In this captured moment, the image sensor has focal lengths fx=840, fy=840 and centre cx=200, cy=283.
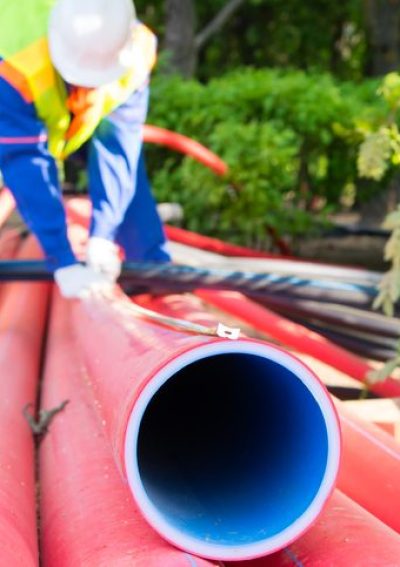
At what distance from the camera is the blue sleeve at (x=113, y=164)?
301cm

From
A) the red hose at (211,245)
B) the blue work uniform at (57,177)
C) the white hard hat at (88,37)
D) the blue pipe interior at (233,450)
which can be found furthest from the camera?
the red hose at (211,245)

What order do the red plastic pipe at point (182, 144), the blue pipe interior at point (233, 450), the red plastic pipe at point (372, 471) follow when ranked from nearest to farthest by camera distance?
the blue pipe interior at point (233, 450), the red plastic pipe at point (372, 471), the red plastic pipe at point (182, 144)

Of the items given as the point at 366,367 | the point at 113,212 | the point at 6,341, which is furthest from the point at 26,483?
→ the point at 366,367

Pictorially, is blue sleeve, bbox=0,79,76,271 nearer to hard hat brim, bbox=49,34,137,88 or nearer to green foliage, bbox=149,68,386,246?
hard hat brim, bbox=49,34,137,88

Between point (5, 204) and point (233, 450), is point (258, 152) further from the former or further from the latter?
point (233, 450)

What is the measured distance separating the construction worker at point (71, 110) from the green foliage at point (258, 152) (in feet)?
8.31

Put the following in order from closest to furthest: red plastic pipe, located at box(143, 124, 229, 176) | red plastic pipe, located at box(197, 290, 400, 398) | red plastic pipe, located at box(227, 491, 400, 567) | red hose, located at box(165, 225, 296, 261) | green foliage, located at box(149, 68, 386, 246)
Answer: red plastic pipe, located at box(227, 491, 400, 567) → red plastic pipe, located at box(197, 290, 400, 398) → red hose, located at box(165, 225, 296, 261) → red plastic pipe, located at box(143, 124, 229, 176) → green foliage, located at box(149, 68, 386, 246)

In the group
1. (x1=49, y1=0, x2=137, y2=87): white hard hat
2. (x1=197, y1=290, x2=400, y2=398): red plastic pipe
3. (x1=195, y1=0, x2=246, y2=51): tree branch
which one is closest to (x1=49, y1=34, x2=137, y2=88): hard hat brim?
(x1=49, y1=0, x2=137, y2=87): white hard hat

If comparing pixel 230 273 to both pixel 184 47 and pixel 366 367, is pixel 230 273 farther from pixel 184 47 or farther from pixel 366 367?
pixel 184 47

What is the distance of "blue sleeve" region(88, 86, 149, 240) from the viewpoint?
9.86 ft

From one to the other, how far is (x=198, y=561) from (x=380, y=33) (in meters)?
9.00

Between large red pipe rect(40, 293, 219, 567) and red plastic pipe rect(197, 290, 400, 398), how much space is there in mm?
1318

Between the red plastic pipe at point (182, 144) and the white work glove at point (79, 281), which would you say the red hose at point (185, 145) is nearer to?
the red plastic pipe at point (182, 144)

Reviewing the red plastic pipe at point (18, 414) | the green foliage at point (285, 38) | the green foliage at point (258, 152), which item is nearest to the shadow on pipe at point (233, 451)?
the red plastic pipe at point (18, 414)
